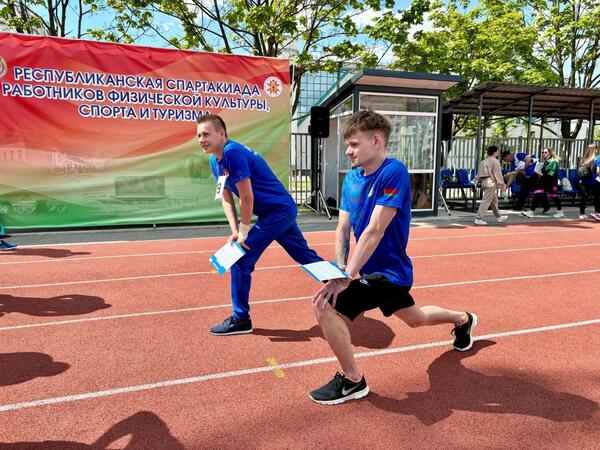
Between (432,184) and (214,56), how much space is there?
6889 mm

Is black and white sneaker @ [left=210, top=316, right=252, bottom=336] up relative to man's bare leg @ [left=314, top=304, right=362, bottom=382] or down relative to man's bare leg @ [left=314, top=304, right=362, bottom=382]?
down

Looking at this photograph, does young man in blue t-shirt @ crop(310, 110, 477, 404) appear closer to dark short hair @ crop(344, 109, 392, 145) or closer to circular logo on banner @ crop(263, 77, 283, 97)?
dark short hair @ crop(344, 109, 392, 145)

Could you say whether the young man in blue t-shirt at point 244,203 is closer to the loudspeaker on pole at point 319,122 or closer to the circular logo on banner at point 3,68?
the circular logo on banner at point 3,68

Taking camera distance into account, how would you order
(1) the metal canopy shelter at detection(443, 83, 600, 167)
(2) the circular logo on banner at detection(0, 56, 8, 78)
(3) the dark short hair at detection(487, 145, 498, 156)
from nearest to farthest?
(2) the circular logo on banner at detection(0, 56, 8, 78) < (3) the dark short hair at detection(487, 145, 498, 156) < (1) the metal canopy shelter at detection(443, 83, 600, 167)

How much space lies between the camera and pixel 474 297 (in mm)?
5258

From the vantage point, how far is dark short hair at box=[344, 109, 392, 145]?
2.64 metres

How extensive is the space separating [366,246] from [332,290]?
322 millimetres

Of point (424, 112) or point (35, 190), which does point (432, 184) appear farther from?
point (35, 190)

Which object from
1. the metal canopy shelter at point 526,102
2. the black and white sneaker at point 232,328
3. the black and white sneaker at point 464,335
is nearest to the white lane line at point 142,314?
the black and white sneaker at point 232,328

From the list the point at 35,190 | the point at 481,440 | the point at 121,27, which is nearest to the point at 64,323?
the point at 481,440

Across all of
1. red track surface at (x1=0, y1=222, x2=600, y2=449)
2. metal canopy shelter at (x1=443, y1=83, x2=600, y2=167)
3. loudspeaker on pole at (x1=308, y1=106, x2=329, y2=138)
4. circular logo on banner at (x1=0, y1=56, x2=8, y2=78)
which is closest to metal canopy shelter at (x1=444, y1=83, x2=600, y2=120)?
metal canopy shelter at (x1=443, y1=83, x2=600, y2=167)

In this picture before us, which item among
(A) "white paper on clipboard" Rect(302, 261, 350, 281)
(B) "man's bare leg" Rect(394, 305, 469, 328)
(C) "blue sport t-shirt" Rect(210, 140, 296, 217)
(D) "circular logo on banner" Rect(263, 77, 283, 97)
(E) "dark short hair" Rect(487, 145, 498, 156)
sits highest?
(D) "circular logo on banner" Rect(263, 77, 283, 97)

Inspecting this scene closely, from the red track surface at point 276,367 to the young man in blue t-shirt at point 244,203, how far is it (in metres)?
0.41

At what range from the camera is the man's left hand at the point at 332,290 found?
2514mm
